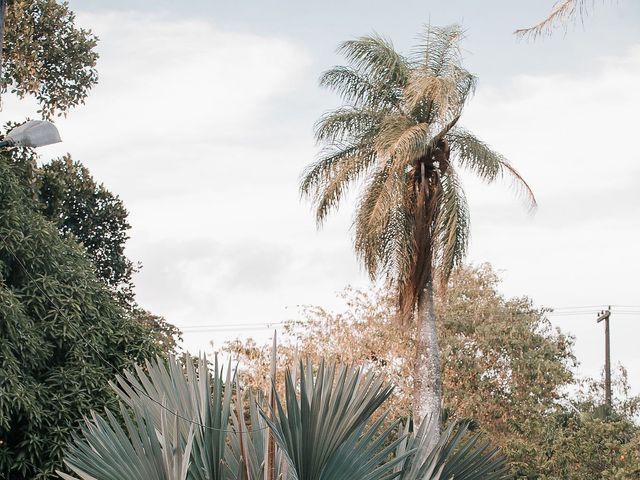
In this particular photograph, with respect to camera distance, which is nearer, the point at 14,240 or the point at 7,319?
the point at 7,319

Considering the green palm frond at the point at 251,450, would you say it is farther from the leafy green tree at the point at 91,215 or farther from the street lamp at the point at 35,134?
the leafy green tree at the point at 91,215

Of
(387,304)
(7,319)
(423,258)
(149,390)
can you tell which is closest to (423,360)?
(423,258)

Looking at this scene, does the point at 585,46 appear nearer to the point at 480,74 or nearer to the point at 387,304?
the point at 480,74

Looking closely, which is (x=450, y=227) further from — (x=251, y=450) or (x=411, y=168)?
(x=251, y=450)

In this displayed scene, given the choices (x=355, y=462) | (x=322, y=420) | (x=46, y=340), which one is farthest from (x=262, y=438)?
(x=46, y=340)

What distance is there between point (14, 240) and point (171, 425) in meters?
7.06

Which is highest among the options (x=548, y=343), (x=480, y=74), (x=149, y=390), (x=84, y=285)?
(x=480, y=74)

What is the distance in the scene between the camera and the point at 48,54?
66.2ft

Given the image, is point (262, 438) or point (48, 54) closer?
point (262, 438)

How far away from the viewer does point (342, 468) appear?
6.65 meters

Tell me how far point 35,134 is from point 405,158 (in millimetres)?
12396

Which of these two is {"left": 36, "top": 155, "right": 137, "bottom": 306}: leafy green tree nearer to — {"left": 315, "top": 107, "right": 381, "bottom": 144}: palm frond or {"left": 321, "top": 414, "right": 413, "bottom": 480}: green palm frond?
{"left": 315, "top": 107, "right": 381, "bottom": 144}: palm frond

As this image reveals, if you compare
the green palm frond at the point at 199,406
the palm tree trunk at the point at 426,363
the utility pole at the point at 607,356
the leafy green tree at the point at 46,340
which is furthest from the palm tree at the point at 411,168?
the green palm frond at the point at 199,406

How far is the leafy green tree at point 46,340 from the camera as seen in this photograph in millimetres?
13086
